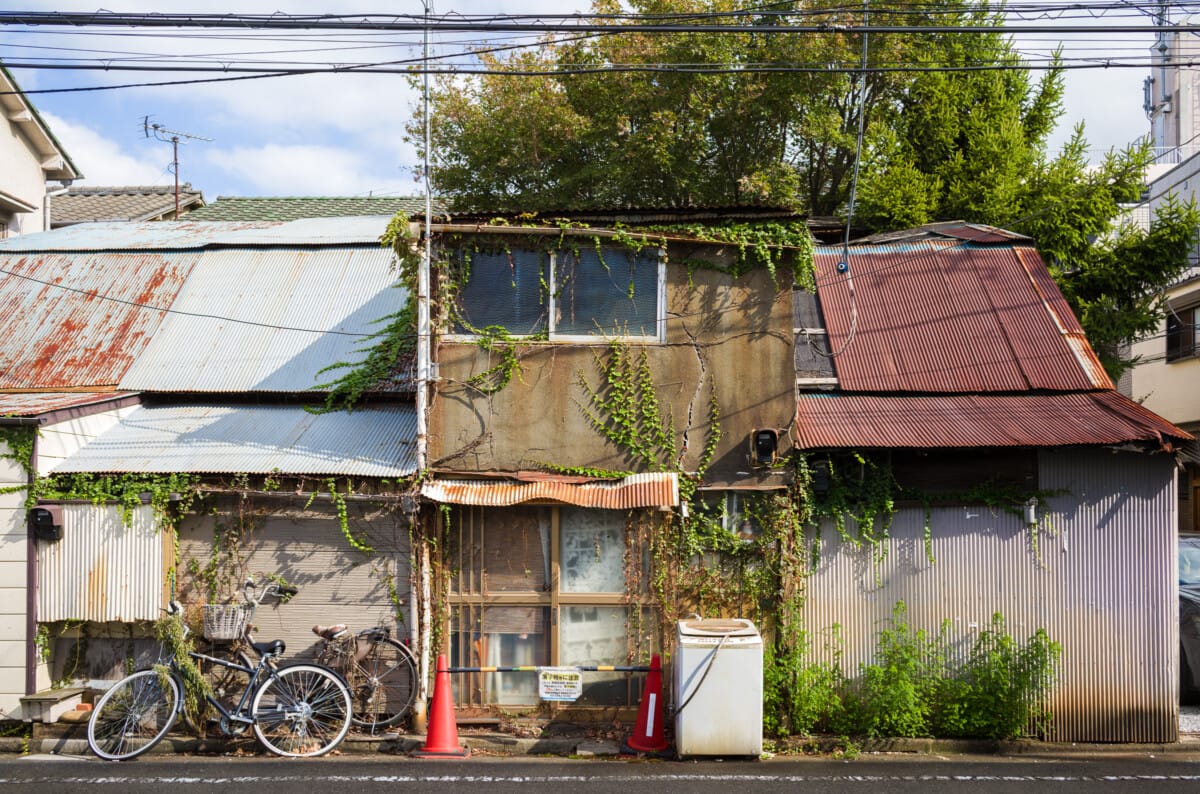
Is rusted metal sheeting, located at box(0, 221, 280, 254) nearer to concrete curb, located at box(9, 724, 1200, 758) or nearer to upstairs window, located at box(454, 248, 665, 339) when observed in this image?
upstairs window, located at box(454, 248, 665, 339)

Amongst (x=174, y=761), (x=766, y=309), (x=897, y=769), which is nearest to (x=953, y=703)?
(x=897, y=769)

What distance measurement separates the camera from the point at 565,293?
972cm

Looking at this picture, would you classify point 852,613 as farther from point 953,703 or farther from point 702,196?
point 702,196

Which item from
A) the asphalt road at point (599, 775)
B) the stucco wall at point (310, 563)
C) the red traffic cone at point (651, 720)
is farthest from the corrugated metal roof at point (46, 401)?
the red traffic cone at point (651, 720)

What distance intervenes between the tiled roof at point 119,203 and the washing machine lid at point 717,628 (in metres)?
18.7

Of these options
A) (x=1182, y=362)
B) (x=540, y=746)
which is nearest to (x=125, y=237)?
(x=540, y=746)

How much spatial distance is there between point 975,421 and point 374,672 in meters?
6.84

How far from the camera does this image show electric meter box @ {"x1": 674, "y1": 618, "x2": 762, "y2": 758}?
27.3 ft

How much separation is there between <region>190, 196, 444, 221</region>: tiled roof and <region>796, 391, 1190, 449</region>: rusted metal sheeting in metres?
14.8

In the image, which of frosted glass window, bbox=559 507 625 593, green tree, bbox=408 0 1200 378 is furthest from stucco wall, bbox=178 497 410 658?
green tree, bbox=408 0 1200 378

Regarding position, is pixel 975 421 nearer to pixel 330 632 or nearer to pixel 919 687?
pixel 919 687

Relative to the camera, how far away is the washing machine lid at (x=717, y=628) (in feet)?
28.0

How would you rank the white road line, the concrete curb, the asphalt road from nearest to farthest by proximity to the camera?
the asphalt road < the white road line < the concrete curb

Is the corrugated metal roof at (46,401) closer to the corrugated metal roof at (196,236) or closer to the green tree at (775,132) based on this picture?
the corrugated metal roof at (196,236)
